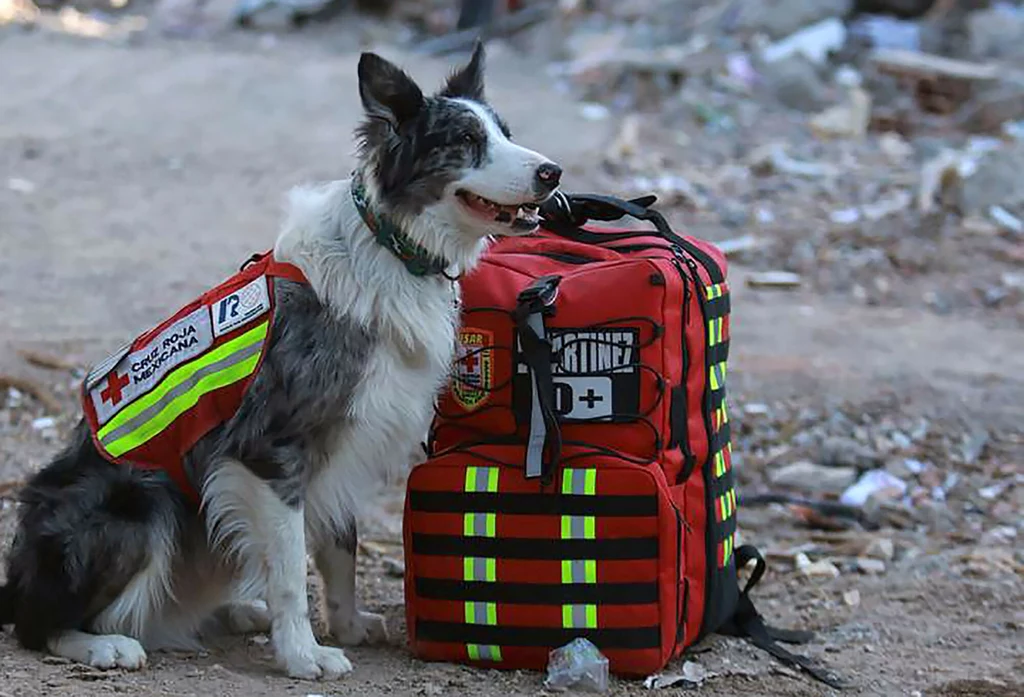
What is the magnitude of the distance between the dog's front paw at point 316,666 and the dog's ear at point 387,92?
1.27 metres

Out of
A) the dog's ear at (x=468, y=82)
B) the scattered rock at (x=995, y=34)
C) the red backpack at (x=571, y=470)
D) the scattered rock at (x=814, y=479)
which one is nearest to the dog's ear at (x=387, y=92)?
the dog's ear at (x=468, y=82)

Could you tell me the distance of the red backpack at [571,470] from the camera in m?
3.62

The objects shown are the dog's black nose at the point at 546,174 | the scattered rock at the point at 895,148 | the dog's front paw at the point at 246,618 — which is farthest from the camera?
the scattered rock at the point at 895,148

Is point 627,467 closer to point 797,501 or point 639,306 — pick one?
point 639,306

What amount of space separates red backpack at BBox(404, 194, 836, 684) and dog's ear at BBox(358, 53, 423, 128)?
0.47 meters

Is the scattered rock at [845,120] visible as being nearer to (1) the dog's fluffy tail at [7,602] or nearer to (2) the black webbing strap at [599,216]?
(2) the black webbing strap at [599,216]

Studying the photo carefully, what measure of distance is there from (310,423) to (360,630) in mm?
742

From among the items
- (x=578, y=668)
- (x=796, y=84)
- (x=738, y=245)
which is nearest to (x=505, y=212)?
(x=578, y=668)

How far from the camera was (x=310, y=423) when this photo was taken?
3549 mm

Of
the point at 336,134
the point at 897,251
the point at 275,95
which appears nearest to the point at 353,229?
the point at 897,251

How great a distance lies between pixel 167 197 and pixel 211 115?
8.38ft

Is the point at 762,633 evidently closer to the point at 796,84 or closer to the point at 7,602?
the point at 7,602

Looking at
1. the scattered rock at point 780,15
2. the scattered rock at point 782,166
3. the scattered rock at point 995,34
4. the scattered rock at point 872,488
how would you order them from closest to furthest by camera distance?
the scattered rock at point 872,488 → the scattered rock at point 782,166 → the scattered rock at point 995,34 → the scattered rock at point 780,15

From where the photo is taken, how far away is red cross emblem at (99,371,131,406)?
3.76m
